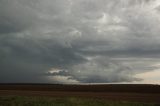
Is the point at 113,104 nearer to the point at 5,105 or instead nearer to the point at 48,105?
the point at 48,105

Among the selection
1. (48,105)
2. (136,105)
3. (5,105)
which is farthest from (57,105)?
(136,105)

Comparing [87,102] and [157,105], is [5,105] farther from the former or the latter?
[157,105]

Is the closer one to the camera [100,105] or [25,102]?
[100,105]

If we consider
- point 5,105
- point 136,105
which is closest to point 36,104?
point 5,105

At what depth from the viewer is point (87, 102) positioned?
4838 centimetres

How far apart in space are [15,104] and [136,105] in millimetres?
18946

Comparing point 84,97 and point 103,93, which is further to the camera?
point 103,93

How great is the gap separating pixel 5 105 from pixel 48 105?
7113mm

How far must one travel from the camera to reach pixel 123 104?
46750mm

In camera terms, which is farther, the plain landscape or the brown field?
the brown field

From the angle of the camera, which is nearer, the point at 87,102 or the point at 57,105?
the point at 57,105

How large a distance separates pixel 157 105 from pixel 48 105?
55.5ft

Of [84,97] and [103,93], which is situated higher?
[103,93]

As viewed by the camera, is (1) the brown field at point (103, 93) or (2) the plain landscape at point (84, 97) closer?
(2) the plain landscape at point (84, 97)
